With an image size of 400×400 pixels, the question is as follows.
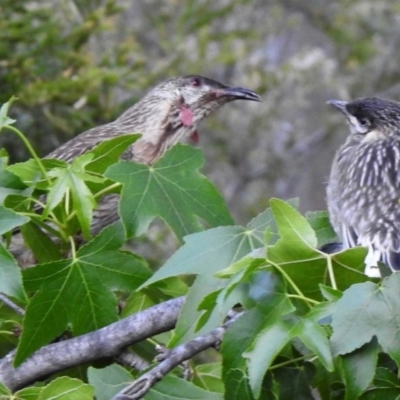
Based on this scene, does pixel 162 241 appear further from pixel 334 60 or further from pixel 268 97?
pixel 334 60

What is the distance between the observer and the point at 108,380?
2285 mm

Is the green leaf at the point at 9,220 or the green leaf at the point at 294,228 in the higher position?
the green leaf at the point at 9,220

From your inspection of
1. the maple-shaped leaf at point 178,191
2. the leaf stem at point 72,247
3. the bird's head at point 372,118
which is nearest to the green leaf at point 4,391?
the leaf stem at point 72,247

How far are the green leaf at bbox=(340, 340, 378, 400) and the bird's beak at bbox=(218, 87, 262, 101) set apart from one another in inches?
103

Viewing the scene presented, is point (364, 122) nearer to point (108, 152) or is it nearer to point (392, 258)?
point (392, 258)

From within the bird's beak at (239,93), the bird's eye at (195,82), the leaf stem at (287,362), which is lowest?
the bird's beak at (239,93)

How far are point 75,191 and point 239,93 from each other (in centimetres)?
233

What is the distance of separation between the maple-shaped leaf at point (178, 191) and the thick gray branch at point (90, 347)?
27 centimetres

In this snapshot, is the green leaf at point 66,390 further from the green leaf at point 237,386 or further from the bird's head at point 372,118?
the bird's head at point 372,118

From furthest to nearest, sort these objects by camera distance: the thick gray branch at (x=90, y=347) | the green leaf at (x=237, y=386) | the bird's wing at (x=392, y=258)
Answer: the bird's wing at (x=392, y=258) → the thick gray branch at (x=90, y=347) → the green leaf at (x=237, y=386)

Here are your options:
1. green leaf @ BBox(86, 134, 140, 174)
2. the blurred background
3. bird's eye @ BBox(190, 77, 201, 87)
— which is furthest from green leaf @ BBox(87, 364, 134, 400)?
the blurred background

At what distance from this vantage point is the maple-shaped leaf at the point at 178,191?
2648 mm

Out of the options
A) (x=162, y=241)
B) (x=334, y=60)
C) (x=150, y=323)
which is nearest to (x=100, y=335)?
(x=150, y=323)

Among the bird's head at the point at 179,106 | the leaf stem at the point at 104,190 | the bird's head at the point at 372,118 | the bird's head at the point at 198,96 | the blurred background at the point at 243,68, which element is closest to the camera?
the leaf stem at the point at 104,190
